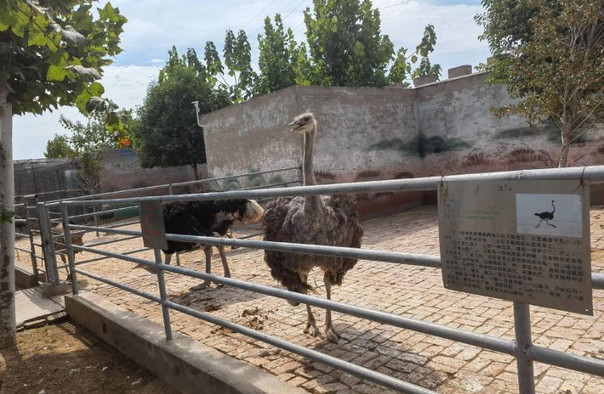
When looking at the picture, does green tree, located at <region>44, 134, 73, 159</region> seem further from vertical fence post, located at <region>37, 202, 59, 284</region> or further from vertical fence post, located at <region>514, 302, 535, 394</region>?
vertical fence post, located at <region>514, 302, 535, 394</region>

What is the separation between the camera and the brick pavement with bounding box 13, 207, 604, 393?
3189mm

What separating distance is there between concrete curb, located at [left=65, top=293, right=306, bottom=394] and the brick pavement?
0.43 meters

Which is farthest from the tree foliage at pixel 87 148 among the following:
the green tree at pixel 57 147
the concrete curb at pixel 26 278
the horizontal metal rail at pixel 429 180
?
the horizontal metal rail at pixel 429 180

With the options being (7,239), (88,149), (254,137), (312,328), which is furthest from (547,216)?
(88,149)

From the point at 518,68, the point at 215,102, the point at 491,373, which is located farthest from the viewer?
the point at 215,102

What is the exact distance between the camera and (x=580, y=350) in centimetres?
346

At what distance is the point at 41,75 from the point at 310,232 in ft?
9.37

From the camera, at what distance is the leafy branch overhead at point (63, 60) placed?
12.3 ft

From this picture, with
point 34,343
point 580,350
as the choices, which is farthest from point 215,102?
point 580,350

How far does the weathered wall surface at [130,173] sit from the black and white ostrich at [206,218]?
15.1 meters

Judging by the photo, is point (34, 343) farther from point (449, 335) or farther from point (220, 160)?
point (220, 160)

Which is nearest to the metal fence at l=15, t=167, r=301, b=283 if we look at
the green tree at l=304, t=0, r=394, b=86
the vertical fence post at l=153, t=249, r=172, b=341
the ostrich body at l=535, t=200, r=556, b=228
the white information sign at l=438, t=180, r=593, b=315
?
the vertical fence post at l=153, t=249, r=172, b=341

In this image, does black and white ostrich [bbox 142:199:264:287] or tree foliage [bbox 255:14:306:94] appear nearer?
black and white ostrich [bbox 142:199:264:287]

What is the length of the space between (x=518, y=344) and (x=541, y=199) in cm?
53
